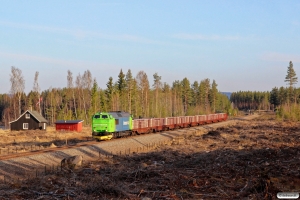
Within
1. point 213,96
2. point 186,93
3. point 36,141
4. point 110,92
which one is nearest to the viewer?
point 36,141

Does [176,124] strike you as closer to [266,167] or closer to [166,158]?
[166,158]

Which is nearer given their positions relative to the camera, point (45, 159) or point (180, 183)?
point (180, 183)

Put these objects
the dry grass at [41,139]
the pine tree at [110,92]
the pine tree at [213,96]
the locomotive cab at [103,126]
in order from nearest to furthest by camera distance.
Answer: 1. the locomotive cab at [103,126]
2. the dry grass at [41,139]
3. the pine tree at [110,92]
4. the pine tree at [213,96]

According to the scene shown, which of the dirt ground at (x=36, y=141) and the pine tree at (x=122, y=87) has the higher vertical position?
the pine tree at (x=122, y=87)

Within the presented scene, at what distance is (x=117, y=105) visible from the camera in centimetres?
8950

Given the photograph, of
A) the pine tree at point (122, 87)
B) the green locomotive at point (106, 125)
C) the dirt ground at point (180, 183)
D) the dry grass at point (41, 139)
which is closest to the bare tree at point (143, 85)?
the pine tree at point (122, 87)

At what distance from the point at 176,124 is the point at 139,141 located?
2306 cm

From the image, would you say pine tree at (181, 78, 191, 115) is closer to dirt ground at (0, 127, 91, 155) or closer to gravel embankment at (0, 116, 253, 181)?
dirt ground at (0, 127, 91, 155)

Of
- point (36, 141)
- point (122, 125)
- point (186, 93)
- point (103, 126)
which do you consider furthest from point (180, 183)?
point (186, 93)

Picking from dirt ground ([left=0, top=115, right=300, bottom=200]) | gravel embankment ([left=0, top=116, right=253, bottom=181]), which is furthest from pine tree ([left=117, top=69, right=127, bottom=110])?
dirt ground ([left=0, top=115, right=300, bottom=200])

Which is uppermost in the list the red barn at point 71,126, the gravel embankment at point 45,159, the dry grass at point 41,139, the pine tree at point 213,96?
the pine tree at point 213,96

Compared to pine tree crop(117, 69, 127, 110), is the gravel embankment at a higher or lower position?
lower

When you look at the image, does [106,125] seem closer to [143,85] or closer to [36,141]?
[36,141]

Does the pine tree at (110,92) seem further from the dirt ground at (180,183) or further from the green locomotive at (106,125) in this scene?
the dirt ground at (180,183)
